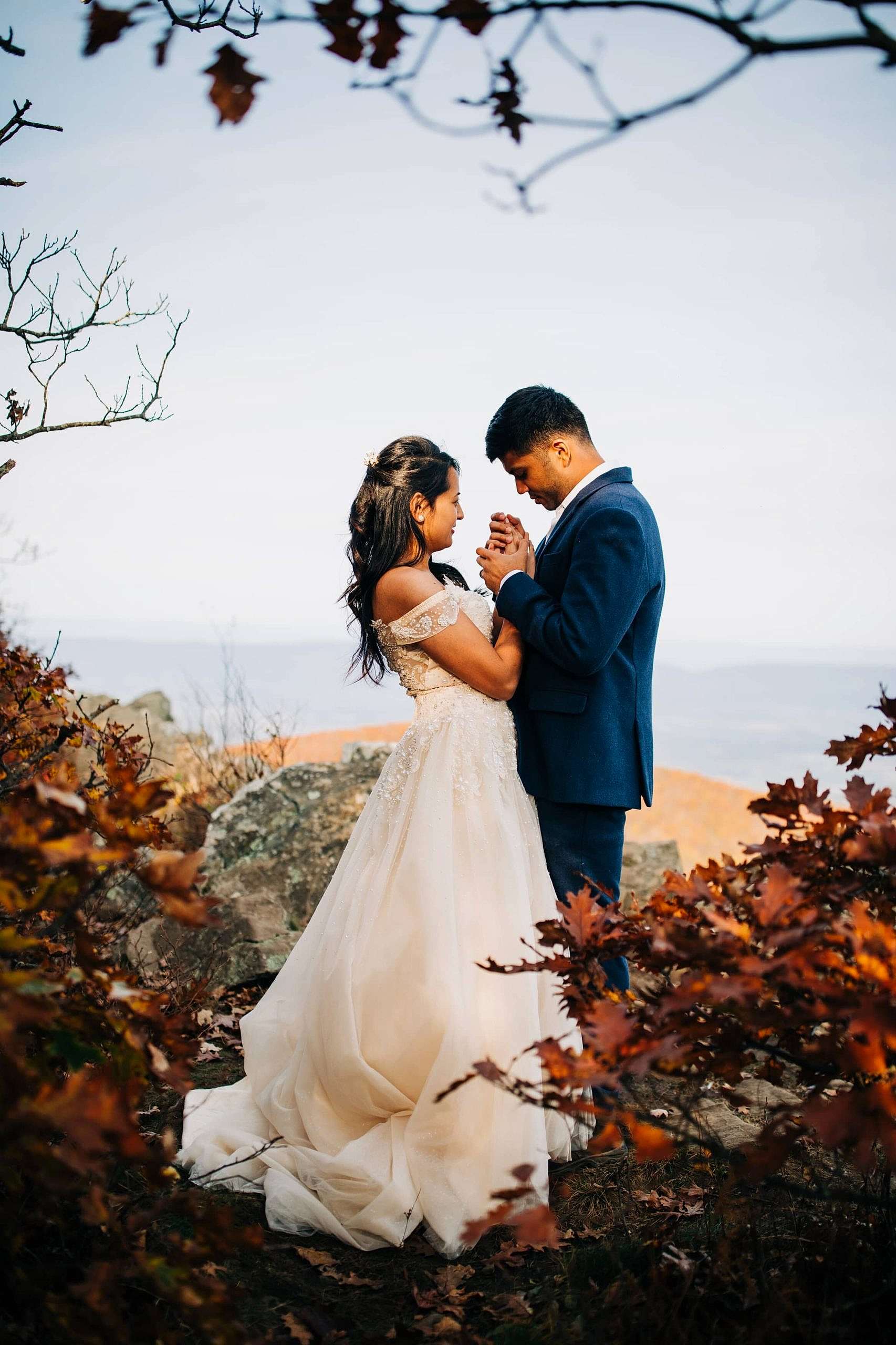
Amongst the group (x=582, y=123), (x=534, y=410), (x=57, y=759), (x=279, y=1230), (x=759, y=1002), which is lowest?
(x=279, y=1230)

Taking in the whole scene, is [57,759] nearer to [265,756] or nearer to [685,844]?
[265,756]

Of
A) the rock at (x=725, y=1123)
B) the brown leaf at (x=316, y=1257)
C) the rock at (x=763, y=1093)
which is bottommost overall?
the brown leaf at (x=316, y=1257)

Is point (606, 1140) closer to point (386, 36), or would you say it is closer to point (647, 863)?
point (386, 36)

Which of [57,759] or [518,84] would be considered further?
[57,759]

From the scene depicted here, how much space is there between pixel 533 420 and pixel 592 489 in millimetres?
353

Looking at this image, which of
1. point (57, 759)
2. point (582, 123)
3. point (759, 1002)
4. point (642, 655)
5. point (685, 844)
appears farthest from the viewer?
point (685, 844)

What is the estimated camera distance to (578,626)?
130 inches

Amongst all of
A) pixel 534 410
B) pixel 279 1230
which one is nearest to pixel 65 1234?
pixel 279 1230

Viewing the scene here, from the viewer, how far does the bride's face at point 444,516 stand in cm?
372

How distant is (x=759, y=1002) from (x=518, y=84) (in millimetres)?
1930

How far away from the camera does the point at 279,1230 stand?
290 cm

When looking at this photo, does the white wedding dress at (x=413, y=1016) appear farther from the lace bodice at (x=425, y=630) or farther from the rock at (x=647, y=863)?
the rock at (x=647, y=863)

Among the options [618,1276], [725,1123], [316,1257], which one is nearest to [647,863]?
[725,1123]

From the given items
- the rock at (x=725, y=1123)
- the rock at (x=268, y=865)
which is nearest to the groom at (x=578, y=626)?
the rock at (x=725, y=1123)
